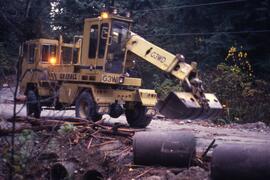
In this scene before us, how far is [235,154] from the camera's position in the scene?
876 centimetres

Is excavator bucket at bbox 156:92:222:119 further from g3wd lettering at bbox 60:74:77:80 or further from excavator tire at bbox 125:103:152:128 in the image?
g3wd lettering at bbox 60:74:77:80

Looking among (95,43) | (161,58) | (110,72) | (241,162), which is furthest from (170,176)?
(95,43)

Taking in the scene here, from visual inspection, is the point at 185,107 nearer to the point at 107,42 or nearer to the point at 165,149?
the point at 165,149

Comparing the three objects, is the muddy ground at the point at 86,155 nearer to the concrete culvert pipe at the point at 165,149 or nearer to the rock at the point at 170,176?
the rock at the point at 170,176

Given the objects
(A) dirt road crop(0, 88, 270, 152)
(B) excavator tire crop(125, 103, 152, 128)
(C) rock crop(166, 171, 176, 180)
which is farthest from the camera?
(B) excavator tire crop(125, 103, 152, 128)

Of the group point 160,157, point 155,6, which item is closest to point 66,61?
point 160,157

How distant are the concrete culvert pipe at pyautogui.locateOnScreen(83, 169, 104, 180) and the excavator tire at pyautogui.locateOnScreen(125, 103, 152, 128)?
20.5ft

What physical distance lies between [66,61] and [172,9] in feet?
37.0

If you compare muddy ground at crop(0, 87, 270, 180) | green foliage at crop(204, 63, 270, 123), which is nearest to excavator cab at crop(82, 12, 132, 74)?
muddy ground at crop(0, 87, 270, 180)

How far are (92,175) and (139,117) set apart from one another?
635 cm

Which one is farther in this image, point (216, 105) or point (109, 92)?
point (109, 92)

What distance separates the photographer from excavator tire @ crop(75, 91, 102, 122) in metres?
15.2

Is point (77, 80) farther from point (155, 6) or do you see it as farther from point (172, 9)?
point (155, 6)

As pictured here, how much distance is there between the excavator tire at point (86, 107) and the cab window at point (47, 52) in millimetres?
3076
